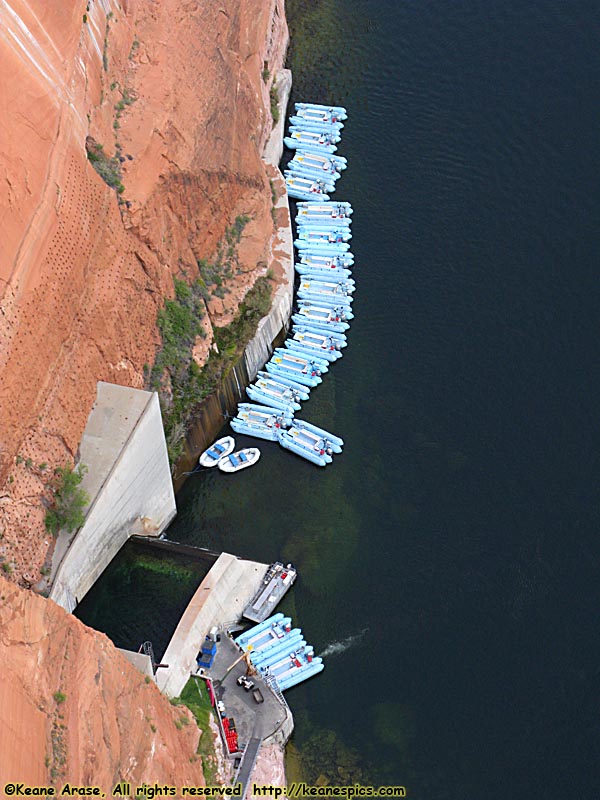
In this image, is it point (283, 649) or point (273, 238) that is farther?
point (273, 238)

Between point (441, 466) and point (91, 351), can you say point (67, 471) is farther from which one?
point (441, 466)

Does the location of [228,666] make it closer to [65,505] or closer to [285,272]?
[65,505]

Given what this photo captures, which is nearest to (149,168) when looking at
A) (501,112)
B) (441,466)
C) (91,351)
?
(91,351)

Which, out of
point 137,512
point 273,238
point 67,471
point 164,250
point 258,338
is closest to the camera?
point 67,471

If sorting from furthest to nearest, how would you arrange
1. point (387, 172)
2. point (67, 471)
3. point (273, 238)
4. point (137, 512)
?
point (387, 172) < point (273, 238) < point (137, 512) < point (67, 471)

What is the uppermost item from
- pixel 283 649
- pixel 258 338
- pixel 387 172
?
pixel 387 172

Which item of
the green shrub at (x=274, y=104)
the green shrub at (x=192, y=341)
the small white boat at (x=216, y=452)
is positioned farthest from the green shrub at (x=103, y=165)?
the green shrub at (x=274, y=104)

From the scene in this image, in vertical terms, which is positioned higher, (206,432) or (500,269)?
(500,269)
